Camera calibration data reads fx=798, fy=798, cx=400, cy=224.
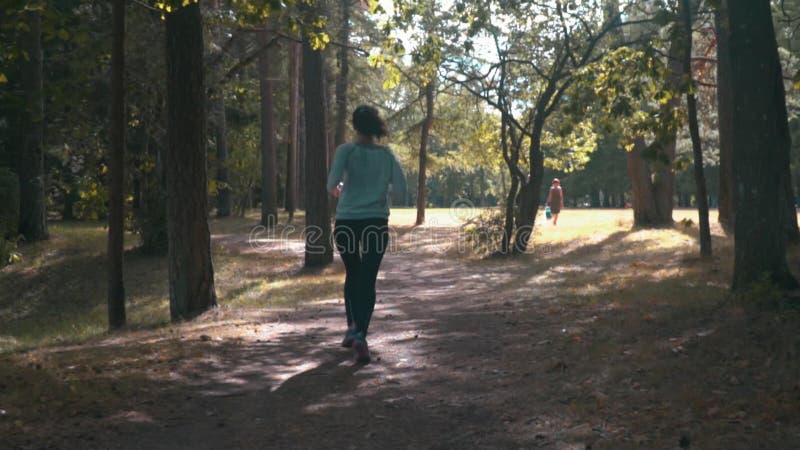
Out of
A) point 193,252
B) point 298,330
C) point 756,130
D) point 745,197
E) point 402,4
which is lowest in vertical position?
point 298,330

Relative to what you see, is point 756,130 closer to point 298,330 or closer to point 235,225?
point 298,330

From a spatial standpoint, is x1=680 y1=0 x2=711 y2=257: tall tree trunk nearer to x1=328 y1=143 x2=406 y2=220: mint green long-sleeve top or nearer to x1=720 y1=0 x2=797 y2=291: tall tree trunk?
x1=720 y1=0 x2=797 y2=291: tall tree trunk

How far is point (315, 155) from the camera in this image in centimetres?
1895

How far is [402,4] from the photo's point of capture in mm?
11164

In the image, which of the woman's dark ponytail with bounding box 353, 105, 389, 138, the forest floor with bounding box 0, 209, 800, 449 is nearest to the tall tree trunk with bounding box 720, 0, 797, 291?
the forest floor with bounding box 0, 209, 800, 449

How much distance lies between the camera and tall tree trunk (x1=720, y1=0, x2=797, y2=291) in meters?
7.52

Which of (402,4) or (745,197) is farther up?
(402,4)

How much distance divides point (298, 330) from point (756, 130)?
17.5ft

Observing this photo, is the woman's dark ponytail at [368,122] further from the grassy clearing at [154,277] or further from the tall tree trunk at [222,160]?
the tall tree trunk at [222,160]

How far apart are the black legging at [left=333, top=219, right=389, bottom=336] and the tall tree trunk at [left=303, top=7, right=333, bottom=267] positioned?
460 inches

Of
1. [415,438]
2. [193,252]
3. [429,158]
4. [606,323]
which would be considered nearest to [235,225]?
[429,158]

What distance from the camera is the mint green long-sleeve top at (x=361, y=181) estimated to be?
6816 millimetres

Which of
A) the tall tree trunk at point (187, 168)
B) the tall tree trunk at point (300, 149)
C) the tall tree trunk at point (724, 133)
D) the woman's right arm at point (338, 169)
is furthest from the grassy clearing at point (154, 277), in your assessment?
the tall tree trunk at point (300, 149)

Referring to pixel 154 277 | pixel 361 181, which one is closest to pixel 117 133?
pixel 361 181
